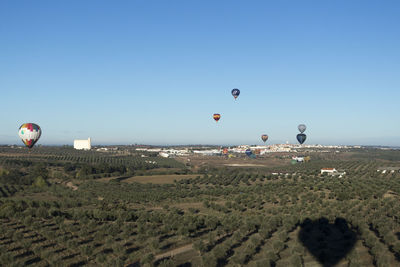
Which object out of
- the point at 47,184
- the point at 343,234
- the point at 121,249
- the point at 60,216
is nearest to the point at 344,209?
the point at 343,234

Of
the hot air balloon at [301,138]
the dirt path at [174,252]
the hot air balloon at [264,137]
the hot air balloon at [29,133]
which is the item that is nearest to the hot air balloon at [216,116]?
the hot air balloon at [301,138]

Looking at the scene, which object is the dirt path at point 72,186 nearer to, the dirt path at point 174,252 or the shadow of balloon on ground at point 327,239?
the dirt path at point 174,252

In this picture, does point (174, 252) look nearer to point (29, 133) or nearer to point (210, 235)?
point (210, 235)

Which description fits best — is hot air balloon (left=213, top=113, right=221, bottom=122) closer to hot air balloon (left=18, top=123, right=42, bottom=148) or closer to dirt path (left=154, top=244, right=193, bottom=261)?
hot air balloon (left=18, top=123, right=42, bottom=148)

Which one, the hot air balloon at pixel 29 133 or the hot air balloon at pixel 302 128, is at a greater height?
the hot air balloon at pixel 302 128

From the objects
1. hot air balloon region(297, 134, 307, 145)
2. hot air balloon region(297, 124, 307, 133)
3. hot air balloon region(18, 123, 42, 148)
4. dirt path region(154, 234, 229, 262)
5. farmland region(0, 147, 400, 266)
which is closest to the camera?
farmland region(0, 147, 400, 266)

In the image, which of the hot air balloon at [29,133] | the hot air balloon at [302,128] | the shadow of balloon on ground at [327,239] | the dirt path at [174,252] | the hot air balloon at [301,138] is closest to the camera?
the shadow of balloon on ground at [327,239]

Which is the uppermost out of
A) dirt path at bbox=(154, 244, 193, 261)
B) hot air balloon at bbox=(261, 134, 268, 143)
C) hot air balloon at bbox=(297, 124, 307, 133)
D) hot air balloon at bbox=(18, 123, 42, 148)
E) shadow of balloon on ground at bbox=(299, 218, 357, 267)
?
hot air balloon at bbox=(297, 124, 307, 133)

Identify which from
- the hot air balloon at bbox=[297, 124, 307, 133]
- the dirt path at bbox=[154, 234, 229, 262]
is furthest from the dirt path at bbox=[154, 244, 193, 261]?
the hot air balloon at bbox=[297, 124, 307, 133]
